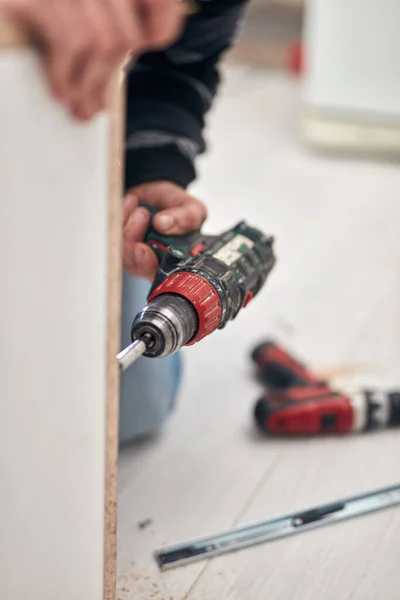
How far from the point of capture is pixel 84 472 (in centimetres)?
53

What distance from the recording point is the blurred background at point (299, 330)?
2.67 feet

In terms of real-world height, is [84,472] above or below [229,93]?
below

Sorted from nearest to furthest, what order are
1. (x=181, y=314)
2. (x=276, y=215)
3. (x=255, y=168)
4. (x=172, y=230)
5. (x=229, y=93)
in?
(x=181, y=314), (x=172, y=230), (x=276, y=215), (x=255, y=168), (x=229, y=93)

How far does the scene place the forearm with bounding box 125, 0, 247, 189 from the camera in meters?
0.88

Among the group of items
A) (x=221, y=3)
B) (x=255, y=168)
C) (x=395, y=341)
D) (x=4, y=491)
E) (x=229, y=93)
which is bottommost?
(x=4, y=491)

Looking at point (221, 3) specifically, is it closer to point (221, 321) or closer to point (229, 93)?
point (221, 321)

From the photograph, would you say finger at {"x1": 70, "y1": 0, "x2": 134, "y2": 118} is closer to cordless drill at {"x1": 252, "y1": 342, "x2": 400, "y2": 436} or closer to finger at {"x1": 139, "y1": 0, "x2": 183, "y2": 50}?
finger at {"x1": 139, "y1": 0, "x2": 183, "y2": 50}

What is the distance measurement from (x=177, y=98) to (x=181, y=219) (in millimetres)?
210

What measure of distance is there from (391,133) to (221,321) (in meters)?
1.41

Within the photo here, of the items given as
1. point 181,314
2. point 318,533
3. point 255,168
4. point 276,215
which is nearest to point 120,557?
point 318,533

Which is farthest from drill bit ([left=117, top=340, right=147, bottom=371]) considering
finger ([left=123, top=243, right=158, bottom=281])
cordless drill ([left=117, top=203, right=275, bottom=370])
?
finger ([left=123, top=243, right=158, bottom=281])

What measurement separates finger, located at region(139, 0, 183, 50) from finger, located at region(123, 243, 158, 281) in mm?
324

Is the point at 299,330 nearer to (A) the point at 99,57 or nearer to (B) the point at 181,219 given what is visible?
(B) the point at 181,219

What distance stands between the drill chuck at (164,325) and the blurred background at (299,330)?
28 centimetres
